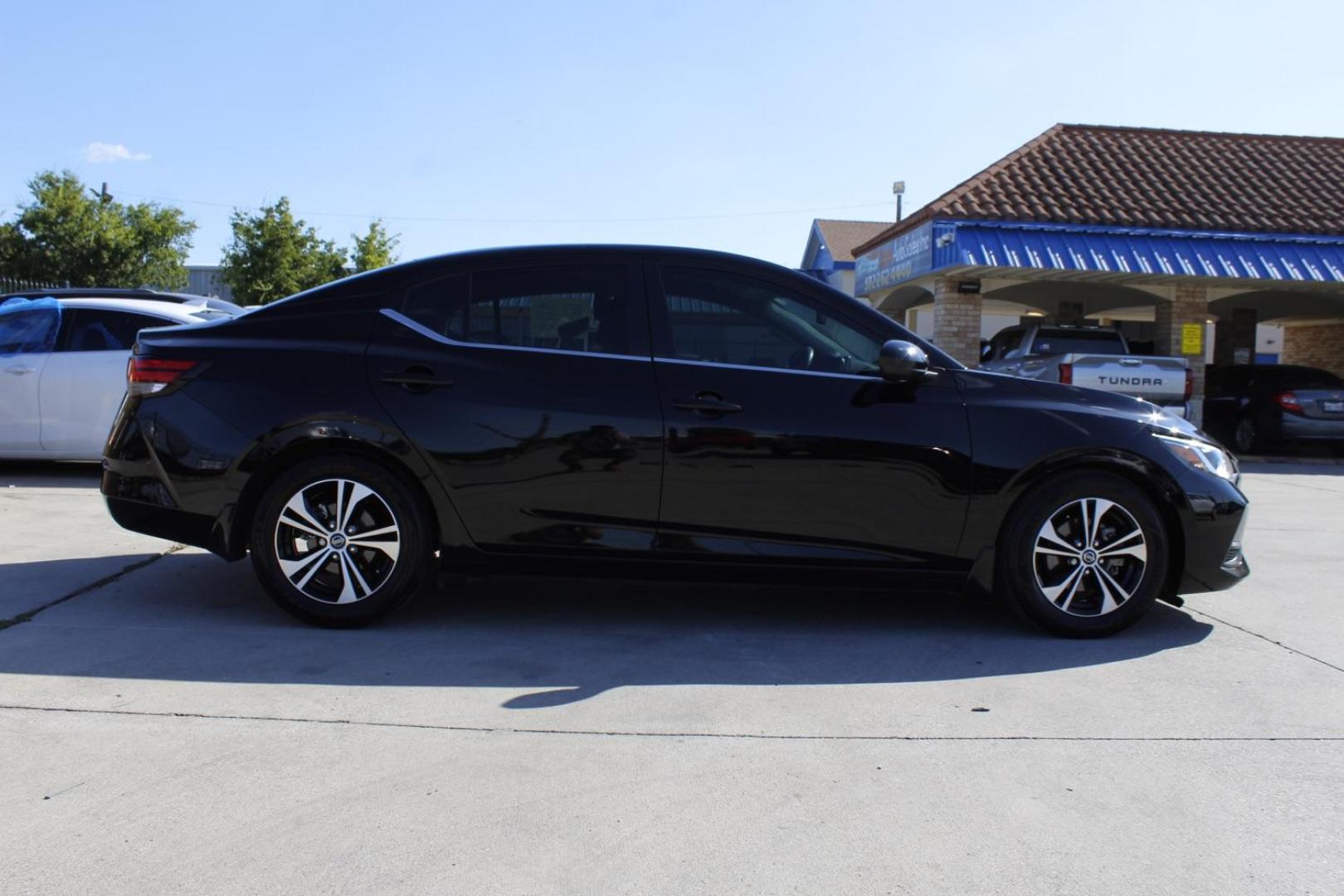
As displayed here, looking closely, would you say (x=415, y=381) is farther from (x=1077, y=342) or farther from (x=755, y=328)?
(x=1077, y=342)

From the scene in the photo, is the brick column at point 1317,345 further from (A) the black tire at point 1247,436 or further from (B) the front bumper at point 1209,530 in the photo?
(B) the front bumper at point 1209,530

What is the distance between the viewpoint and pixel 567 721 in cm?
374

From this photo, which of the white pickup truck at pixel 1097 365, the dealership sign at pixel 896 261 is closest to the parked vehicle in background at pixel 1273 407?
the white pickup truck at pixel 1097 365

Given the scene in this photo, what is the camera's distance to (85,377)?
9164 millimetres

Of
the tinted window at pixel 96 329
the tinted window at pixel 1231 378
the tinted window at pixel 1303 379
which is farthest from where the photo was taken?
the tinted window at pixel 1231 378

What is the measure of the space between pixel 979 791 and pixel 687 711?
Result: 42.1 inches

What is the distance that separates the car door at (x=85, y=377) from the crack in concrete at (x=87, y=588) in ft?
10.6

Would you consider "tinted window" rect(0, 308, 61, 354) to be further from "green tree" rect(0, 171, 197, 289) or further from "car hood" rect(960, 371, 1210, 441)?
"green tree" rect(0, 171, 197, 289)

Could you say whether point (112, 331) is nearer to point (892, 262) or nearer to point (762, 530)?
point (762, 530)

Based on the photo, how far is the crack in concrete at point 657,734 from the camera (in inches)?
143

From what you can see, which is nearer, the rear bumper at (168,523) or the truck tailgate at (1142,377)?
the rear bumper at (168,523)

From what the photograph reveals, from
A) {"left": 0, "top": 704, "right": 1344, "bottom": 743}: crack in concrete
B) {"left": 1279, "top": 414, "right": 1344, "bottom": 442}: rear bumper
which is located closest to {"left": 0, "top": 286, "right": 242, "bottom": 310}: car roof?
{"left": 0, "top": 704, "right": 1344, "bottom": 743}: crack in concrete

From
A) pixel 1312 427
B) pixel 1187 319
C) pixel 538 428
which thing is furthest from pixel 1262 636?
pixel 1187 319

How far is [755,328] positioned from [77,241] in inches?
1303
